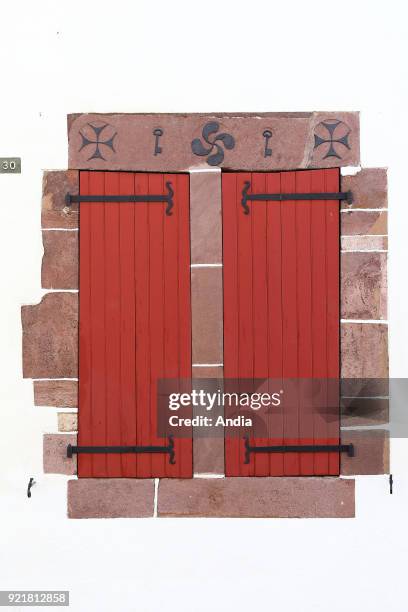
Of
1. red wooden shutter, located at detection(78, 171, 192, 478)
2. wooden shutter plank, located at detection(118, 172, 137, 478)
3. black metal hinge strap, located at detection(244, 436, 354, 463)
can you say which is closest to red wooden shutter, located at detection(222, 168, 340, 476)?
black metal hinge strap, located at detection(244, 436, 354, 463)

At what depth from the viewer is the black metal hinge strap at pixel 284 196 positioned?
10.5 feet

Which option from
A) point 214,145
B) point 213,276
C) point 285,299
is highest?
point 214,145

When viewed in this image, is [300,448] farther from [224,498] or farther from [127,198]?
[127,198]

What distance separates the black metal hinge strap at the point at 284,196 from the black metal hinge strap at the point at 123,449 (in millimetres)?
1308

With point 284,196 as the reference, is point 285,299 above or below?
below

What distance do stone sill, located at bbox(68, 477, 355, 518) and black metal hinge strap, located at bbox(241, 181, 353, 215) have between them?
4.72 ft

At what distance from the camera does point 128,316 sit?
323cm

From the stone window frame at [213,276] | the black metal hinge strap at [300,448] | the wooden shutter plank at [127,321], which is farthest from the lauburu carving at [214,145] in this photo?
the black metal hinge strap at [300,448]

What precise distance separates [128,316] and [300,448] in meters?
1.14

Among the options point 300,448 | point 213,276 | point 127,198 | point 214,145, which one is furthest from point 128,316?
point 300,448

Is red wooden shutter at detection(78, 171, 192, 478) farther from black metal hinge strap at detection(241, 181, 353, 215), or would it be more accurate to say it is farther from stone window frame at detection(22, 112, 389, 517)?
black metal hinge strap at detection(241, 181, 353, 215)
